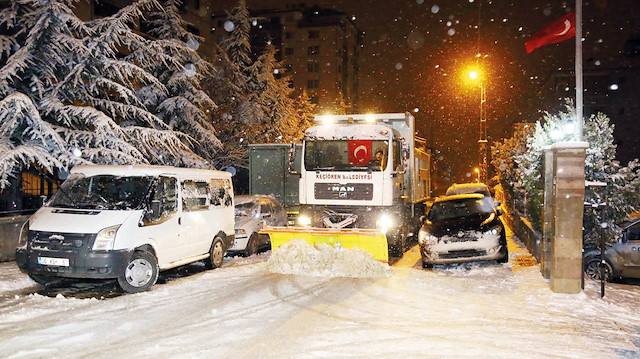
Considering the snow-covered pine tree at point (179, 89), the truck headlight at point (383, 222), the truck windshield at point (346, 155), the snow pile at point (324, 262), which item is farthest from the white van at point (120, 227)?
the snow-covered pine tree at point (179, 89)

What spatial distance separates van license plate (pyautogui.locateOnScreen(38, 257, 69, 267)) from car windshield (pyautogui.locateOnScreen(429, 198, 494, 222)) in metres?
8.52

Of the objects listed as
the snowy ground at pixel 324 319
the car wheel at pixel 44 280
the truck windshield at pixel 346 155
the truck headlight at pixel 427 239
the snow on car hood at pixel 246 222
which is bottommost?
the snowy ground at pixel 324 319

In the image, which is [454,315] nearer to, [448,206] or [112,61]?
[448,206]

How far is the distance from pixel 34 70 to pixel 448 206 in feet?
36.8

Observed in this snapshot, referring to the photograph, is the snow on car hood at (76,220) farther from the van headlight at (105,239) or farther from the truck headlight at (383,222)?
the truck headlight at (383,222)

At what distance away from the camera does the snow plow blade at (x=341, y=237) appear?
11117 millimetres

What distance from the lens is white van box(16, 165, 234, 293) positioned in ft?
28.7

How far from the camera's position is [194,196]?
36.5 feet

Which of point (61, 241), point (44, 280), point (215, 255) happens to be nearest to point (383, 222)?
point (215, 255)

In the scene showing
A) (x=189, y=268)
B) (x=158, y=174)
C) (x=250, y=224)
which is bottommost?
(x=189, y=268)

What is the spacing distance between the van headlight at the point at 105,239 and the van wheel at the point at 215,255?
3.10 meters

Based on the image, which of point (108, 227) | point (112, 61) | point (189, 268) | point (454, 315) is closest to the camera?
point (454, 315)

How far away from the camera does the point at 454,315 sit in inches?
299

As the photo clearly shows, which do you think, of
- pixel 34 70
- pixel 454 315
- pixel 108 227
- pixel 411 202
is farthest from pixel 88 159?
pixel 454 315
